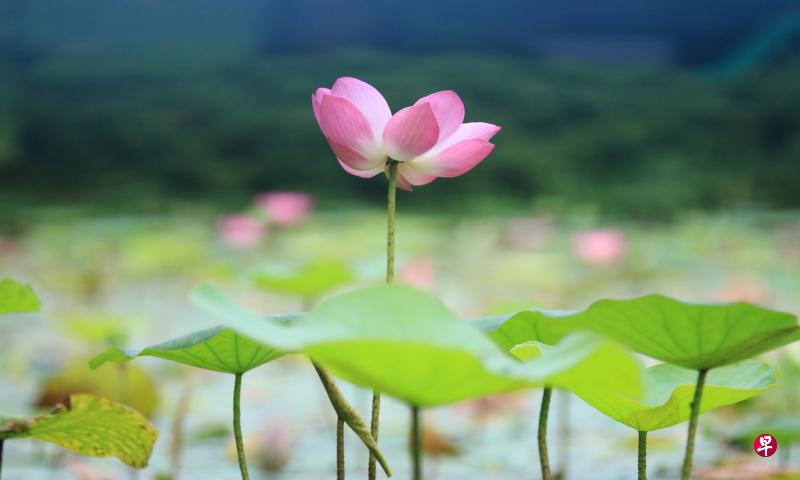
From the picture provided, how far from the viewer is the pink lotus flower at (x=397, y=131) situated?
1.41 feet

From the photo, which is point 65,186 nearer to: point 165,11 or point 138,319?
point 165,11

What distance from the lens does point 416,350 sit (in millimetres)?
299

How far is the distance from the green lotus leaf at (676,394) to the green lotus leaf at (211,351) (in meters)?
0.16

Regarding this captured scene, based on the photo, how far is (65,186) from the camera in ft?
12.8

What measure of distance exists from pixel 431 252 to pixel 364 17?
3588 mm

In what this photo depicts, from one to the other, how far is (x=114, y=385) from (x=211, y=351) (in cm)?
56

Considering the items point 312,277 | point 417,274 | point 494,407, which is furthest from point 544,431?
point 417,274

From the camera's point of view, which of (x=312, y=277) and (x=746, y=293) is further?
(x=746, y=293)

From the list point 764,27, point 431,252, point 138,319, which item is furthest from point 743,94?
point 138,319

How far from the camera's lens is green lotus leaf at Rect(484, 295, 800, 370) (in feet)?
1.21

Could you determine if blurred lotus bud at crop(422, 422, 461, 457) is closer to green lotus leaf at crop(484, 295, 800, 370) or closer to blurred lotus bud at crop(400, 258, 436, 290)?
blurred lotus bud at crop(400, 258, 436, 290)

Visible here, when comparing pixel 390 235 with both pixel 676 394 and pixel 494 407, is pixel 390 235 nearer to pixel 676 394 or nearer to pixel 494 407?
pixel 676 394

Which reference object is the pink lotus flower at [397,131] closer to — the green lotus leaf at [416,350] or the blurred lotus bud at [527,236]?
the green lotus leaf at [416,350]

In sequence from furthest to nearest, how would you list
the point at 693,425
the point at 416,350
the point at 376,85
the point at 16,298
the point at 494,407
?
the point at 376,85 < the point at 494,407 < the point at 16,298 < the point at 693,425 < the point at 416,350
